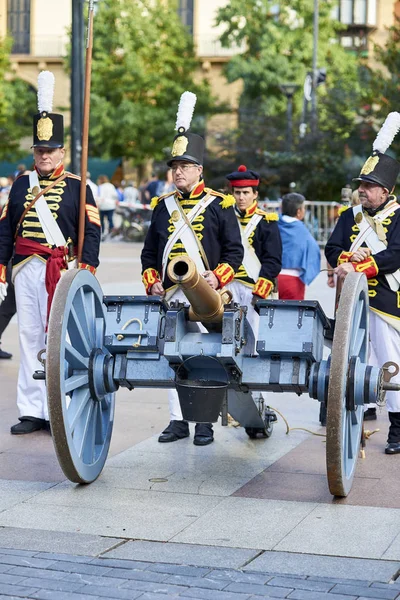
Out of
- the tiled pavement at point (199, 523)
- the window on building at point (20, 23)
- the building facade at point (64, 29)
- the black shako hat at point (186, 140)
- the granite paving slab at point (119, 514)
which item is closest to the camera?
the tiled pavement at point (199, 523)

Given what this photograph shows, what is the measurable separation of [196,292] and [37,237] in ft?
6.62

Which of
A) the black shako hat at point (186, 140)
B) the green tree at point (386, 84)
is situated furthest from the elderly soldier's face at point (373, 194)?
the green tree at point (386, 84)

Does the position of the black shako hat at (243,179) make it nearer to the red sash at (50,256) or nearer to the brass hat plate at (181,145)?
the brass hat plate at (181,145)

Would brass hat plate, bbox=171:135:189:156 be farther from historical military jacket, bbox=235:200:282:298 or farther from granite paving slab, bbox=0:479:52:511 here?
granite paving slab, bbox=0:479:52:511

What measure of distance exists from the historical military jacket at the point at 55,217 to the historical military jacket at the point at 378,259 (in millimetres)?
1490

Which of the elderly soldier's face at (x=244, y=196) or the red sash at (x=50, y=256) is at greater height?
the elderly soldier's face at (x=244, y=196)

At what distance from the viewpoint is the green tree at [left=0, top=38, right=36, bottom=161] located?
137ft

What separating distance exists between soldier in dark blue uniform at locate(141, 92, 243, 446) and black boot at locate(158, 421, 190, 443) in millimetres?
831

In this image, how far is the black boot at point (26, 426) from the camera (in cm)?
753

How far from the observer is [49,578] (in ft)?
15.5

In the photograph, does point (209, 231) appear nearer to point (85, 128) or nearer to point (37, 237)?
point (85, 128)

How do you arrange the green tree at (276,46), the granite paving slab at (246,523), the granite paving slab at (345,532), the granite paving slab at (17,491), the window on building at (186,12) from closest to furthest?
the granite paving slab at (345,532), the granite paving slab at (246,523), the granite paving slab at (17,491), the green tree at (276,46), the window on building at (186,12)

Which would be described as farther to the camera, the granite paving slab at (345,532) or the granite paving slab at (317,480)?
the granite paving slab at (317,480)

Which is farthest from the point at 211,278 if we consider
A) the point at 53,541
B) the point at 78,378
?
Result: the point at 53,541
